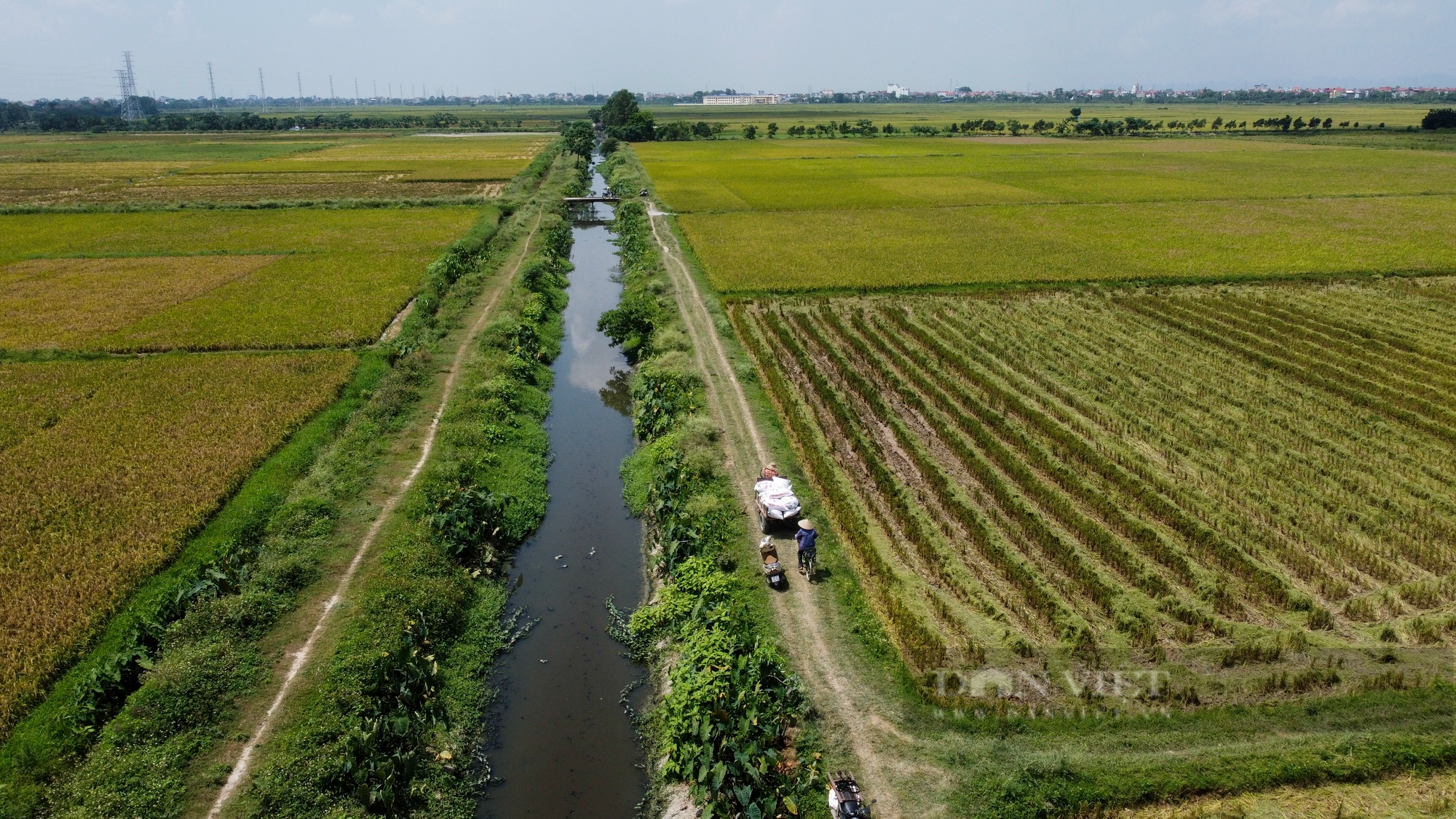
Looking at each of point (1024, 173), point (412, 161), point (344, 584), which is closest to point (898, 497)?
point (344, 584)

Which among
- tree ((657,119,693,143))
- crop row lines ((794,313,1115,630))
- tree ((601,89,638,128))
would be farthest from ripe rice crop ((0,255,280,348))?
tree ((601,89,638,128))

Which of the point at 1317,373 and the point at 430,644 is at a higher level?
the point at 1317,373

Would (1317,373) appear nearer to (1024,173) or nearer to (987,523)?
(987,523)

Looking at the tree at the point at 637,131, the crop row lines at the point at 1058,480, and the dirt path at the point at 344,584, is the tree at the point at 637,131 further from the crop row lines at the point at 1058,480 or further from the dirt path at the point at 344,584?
the crop row lines at the point at 1058,480

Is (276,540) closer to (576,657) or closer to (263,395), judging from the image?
(576,657)

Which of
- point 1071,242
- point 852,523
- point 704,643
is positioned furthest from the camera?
point 1071,242

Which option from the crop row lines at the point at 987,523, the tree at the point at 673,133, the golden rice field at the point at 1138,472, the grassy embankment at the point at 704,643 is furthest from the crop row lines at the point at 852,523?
the tree at the point at 673,133

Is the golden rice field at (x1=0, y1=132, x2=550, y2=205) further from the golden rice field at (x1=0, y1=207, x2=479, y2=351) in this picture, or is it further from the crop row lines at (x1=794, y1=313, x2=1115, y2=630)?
the crop row lines at (x1=794, y1=313, x2=1115, y2=630)
